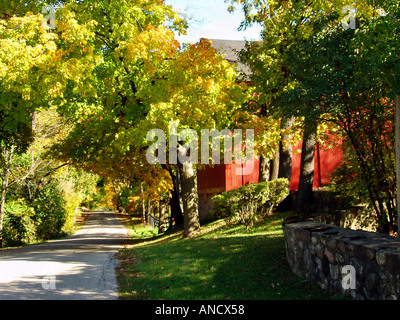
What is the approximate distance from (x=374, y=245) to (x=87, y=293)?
16.0ft

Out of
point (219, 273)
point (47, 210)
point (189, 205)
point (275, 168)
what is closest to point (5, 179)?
point (47, 210)

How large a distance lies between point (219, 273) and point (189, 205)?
8.42m

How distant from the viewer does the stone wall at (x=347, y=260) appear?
16.4 feet

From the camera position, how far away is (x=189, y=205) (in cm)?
1670

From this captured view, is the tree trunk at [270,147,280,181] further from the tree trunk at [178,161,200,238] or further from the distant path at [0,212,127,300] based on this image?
the distant path at [0,212,127,300]

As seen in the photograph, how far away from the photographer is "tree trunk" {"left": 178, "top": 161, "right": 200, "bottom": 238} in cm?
1661

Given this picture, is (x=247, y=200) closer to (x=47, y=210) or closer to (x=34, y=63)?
(x=34, y=63)

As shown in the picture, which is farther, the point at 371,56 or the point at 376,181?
the point at 376,181

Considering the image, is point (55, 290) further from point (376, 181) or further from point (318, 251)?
point (376, 181)

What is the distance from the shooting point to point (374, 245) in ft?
17.7

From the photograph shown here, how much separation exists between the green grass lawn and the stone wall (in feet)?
0.90

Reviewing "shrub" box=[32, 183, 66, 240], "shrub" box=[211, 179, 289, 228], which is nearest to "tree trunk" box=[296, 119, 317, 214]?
"shrub" box=[211, 179, 289, 228]

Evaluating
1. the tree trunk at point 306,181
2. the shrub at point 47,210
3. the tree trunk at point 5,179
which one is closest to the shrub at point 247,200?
the tree trunk at point 306,181
